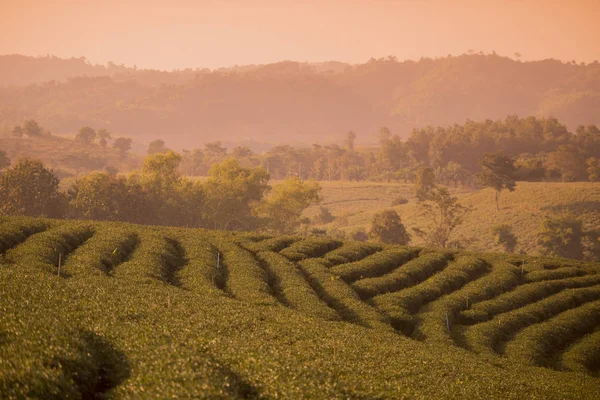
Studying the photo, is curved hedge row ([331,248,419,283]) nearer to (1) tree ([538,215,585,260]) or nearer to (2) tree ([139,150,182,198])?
(1) tree ([538,215,585,260])

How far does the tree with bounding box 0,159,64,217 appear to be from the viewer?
11062cm

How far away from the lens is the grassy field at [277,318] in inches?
847

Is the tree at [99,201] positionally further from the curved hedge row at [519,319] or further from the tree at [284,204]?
the curved hedge row at [519,319]

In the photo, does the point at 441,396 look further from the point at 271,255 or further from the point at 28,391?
the point at 271,255

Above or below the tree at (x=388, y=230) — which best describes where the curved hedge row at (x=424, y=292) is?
above

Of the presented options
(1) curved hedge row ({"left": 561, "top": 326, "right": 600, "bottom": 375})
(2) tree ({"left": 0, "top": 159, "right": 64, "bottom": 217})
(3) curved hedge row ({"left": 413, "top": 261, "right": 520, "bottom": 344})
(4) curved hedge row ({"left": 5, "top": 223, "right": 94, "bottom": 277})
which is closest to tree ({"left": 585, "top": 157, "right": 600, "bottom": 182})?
(3) curved hedge row ({"left": 413, "top": 261, "right": 520, "bottom": 344})

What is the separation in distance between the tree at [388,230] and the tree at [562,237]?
29966mm

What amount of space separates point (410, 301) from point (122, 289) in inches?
1075

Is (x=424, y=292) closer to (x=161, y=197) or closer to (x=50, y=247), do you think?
(x=50, y=247)

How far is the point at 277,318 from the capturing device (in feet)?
122

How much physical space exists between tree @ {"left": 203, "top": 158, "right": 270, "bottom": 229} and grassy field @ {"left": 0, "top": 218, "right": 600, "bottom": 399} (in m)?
64.5

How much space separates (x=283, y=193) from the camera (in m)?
148

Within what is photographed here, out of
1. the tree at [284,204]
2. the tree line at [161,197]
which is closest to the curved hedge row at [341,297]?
the tree line at [161,197]

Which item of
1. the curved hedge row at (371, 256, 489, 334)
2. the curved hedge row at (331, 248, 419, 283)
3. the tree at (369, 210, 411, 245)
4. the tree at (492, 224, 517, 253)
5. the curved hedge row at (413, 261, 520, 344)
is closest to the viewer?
the curved hedge row at (413, 261, 520, 344)
